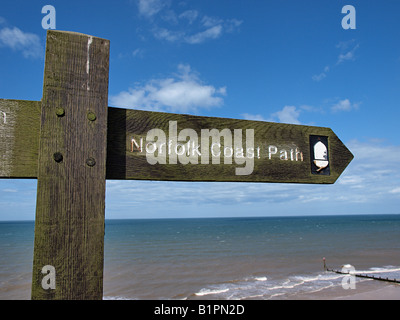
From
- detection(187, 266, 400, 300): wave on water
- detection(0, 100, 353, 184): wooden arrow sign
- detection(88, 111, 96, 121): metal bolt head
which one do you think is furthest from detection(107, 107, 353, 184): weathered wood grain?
detection(187, 266, 400, 300): wave on water

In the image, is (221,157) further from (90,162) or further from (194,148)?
(90,162)

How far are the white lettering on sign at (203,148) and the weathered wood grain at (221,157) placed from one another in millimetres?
18

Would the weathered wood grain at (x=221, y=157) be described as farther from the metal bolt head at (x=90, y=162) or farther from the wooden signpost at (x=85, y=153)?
the metal bolt head at (x=90, y=162)

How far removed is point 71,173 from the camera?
1275mm

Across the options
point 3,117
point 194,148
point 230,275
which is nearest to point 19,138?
point 3,117

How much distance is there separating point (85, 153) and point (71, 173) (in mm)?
109

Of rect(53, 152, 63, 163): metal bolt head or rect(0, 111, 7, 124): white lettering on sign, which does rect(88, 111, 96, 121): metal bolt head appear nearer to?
rect(53, 152, 63, 163): metal bolt head

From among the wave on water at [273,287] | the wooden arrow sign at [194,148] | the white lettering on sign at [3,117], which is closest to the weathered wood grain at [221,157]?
the wooden arrow sign at [194,148]

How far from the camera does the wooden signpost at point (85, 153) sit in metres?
1.23

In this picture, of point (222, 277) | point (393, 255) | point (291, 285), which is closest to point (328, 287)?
point (291, 285)

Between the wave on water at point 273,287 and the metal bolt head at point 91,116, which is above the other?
the metal bolt head at point 91,116

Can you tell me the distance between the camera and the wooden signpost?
4.03ft

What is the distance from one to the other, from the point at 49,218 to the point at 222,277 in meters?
26.3
